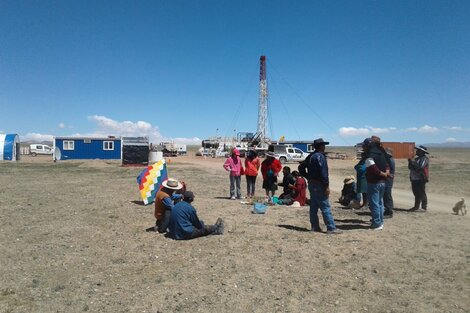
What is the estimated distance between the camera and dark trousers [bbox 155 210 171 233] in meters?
8.01

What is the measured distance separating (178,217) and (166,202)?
0.76 m

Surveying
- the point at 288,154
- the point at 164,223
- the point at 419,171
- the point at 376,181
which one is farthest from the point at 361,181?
the point at 288,154

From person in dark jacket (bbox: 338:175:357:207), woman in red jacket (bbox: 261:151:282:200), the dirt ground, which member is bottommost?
the dirt ground

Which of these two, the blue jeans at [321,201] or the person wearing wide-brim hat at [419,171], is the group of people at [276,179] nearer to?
the person wearing wide-brim hat at [419,171]

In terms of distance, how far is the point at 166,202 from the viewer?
26.5ft

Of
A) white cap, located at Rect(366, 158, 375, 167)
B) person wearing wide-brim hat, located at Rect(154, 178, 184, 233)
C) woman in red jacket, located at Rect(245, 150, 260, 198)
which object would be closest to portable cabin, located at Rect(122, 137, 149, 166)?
woman in red jacket, located at Rect(245, 150, 260, 198)

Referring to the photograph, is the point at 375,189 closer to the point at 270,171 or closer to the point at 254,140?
the point at 270,171

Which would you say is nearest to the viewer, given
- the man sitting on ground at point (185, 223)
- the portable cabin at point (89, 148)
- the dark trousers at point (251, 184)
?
the man sitting on ground at point (185, 223)

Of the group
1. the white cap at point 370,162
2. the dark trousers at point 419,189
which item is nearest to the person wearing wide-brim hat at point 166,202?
the white cap at point 370,162

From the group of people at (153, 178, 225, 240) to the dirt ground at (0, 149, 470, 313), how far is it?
192mm

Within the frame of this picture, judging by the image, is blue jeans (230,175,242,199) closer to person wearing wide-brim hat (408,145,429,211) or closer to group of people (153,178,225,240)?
group of people (153,178,225,240)

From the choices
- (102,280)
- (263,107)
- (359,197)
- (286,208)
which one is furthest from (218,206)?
(263,107)

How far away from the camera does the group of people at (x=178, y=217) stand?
7.38 m

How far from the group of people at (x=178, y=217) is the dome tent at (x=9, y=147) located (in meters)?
44.1
